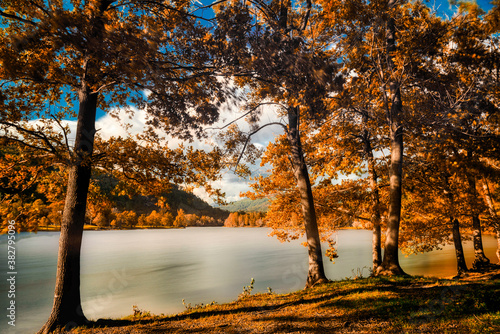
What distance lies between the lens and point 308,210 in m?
11.4

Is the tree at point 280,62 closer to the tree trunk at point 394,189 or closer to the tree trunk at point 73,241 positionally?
the tree trunk at point 394,189

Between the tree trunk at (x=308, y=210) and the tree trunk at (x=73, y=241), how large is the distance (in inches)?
296

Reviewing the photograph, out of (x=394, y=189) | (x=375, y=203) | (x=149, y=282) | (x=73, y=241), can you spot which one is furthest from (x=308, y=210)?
(x=149, y=282)

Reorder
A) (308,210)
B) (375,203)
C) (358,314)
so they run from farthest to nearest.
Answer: (375,203)
(308,210)
(358,314)

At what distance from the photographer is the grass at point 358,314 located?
16.3ft

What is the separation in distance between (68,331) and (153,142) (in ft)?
19.3

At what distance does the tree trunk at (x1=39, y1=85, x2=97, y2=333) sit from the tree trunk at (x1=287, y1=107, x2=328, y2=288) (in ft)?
24.6

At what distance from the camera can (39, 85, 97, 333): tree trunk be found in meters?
7.46

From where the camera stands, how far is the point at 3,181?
8.67 m

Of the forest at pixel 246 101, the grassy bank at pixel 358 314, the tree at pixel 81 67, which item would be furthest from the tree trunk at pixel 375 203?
the tree at pixel 81 67

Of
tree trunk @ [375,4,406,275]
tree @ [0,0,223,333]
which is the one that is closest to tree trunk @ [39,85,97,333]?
tree @ [0,0,223,333]

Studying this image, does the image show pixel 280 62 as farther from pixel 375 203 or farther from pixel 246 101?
pixel 375 203

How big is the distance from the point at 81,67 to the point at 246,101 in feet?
17.9

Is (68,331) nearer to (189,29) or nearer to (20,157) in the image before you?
(20,157)
